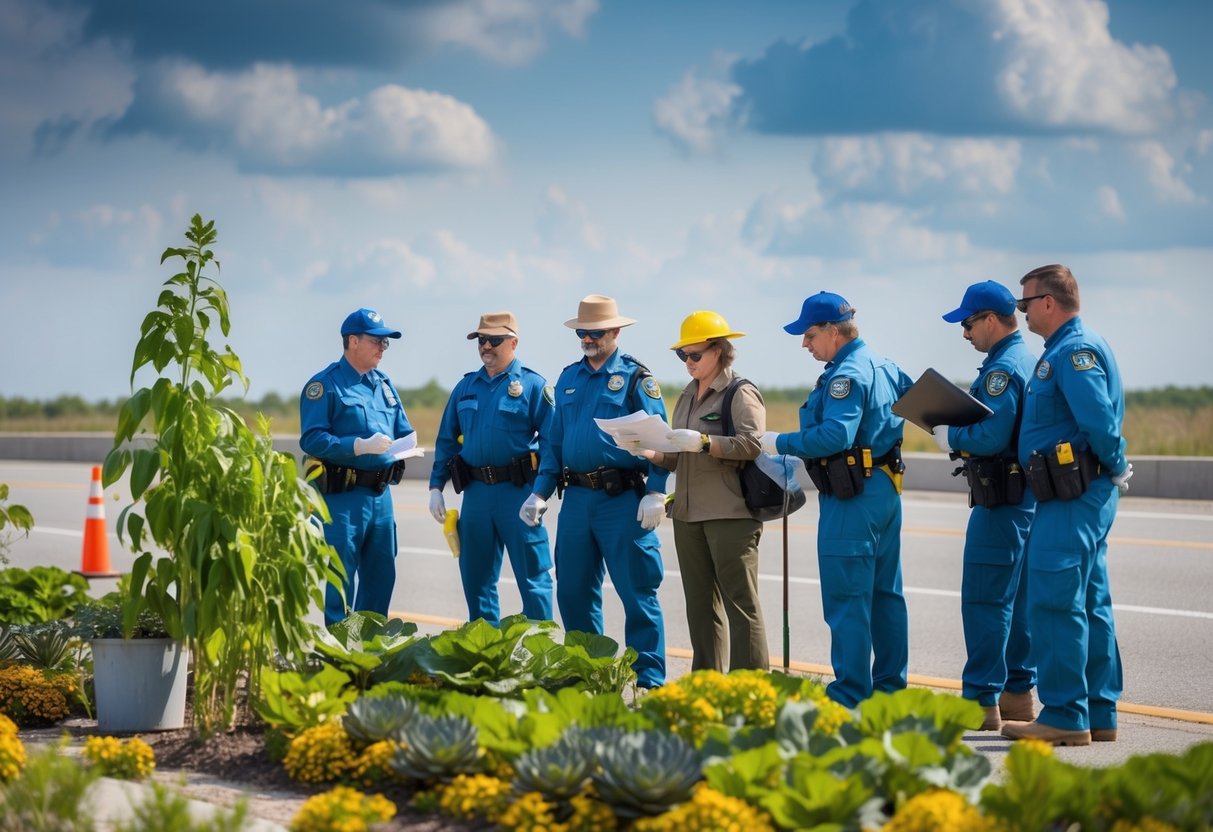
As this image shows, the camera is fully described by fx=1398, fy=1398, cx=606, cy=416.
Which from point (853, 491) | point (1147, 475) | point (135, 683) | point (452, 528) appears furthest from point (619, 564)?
point (1147, 475)

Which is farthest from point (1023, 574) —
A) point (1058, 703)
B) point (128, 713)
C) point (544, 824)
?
point (128, 713)

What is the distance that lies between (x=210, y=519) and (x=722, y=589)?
257 cm

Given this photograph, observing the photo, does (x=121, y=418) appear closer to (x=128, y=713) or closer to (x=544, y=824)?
(x=128, y=713)

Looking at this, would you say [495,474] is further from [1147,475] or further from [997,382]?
[1147,475]

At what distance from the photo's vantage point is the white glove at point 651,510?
7.12 m

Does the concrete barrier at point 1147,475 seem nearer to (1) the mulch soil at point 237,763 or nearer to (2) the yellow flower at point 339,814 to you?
(1) the mulch soil at point 237,763

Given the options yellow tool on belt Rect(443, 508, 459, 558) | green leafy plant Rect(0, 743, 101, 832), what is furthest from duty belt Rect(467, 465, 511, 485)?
green leafy plant Rect(0, 743, 101, 832)

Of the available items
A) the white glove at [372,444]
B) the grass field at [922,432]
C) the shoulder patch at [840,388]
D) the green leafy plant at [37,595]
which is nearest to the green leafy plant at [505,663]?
the shoulder patch at [840,388]

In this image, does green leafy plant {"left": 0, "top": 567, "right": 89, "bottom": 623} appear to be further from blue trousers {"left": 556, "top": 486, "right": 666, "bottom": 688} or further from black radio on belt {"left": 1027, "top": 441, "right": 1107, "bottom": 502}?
black radio on belt {"left": 1027, "top": 441, "right": 1107, "bottom": 502}

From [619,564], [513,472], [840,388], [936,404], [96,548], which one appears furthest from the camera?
[96,548]

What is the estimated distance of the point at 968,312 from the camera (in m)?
Answer: 6.95

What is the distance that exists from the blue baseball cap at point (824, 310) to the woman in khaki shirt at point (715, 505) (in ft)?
1.37

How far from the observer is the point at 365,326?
809 cm

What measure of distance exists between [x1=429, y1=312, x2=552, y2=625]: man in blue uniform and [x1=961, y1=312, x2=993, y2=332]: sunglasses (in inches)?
94.1
